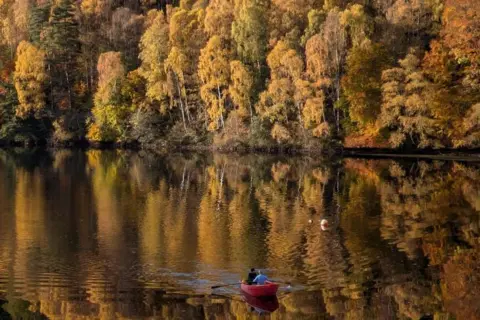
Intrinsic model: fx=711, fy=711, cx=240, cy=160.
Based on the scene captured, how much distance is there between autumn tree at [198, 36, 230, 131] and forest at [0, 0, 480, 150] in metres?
0.16

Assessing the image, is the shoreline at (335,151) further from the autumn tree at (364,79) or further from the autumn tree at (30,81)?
the autumn tree at (30,81)

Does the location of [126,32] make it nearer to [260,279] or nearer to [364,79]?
[364,79]

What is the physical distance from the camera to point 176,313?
770 inches

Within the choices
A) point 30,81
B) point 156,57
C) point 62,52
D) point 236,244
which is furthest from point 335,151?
point 236,244

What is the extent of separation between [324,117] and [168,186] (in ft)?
89.4

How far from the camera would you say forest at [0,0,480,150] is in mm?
64812

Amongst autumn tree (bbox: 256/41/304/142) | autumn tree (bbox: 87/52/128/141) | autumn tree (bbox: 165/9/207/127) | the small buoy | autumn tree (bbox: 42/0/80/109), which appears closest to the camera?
the small buoy

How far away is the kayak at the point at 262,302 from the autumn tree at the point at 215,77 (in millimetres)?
55945

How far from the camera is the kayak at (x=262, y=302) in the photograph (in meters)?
20.2

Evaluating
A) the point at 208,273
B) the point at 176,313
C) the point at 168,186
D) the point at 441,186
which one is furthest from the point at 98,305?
the point at 441,186

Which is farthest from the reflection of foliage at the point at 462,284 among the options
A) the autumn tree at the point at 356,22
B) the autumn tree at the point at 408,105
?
the autumn tree at the point at 356,22

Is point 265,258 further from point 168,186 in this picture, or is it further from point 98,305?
point 168,186

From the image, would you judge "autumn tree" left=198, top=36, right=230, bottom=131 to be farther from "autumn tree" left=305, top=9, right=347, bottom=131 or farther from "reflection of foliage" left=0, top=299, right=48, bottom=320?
"reflection of foliage" left=0, top=299, right=48, bottom=320

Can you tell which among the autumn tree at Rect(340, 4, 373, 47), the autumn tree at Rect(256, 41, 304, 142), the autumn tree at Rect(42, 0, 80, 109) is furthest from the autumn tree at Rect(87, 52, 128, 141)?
the autumn tree at Rect(340, 4, 373, 47)
